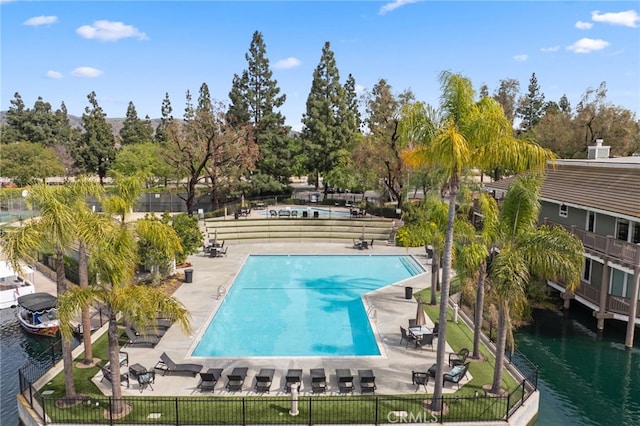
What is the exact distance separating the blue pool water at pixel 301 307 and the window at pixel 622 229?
36.3 ft

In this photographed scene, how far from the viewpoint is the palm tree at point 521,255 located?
12617 millimetres

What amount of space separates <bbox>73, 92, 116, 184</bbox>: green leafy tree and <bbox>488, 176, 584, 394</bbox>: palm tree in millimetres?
66627

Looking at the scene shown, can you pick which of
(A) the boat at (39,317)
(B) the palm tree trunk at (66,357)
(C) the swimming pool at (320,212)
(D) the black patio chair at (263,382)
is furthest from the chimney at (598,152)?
(A) the boat at (39,317)

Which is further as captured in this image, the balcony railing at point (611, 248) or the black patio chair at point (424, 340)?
the balcony railing at point (611, 248)

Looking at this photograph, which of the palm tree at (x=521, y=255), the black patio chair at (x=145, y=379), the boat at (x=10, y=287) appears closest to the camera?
the palm tree at (x=521, y=255)

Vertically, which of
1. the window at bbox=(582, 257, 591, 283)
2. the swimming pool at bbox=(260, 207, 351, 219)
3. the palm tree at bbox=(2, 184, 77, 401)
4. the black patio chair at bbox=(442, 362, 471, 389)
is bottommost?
the black patio chair at bbox=(442, 362, 471, 389)

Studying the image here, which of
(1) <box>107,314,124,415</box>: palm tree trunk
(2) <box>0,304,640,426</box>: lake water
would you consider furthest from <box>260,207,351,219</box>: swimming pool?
(1) <box>107,314,124,415</box>: palm tree trunk

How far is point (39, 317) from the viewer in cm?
2064

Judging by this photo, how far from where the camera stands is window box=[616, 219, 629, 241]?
2202 centimetres

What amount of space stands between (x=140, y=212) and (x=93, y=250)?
40.5 metres

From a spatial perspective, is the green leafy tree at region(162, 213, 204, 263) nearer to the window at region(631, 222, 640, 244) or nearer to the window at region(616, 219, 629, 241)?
the window at region(616, 219, 629, 241)

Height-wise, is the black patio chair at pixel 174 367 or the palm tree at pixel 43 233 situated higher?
the palm tree at pixel 43 233

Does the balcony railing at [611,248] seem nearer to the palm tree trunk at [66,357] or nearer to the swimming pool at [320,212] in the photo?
the swimming pool at [320,212]

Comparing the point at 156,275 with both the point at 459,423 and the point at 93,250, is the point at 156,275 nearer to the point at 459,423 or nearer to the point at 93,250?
the point at 93,250
